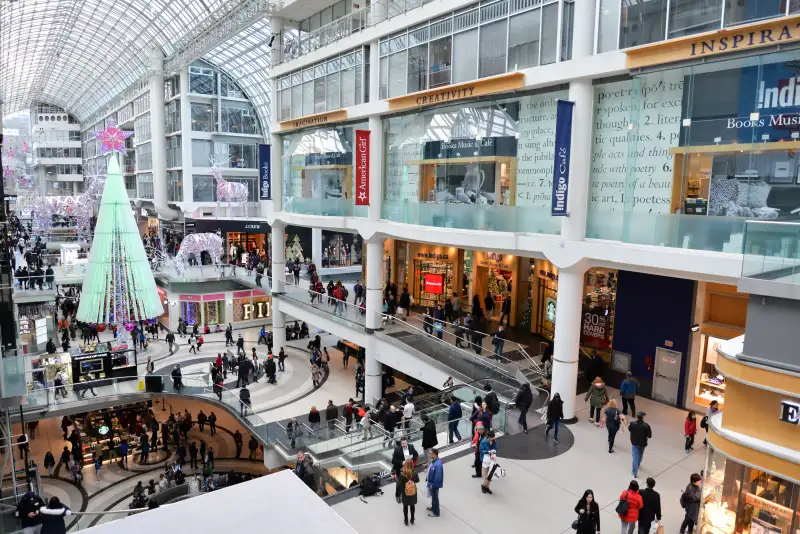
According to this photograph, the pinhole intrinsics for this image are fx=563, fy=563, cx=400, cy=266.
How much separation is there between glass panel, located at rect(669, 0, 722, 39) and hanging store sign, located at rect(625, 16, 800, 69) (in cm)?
33

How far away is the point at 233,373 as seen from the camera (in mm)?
28047

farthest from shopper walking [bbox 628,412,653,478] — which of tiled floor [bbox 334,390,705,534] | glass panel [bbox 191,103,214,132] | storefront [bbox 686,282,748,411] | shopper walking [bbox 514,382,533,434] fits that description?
glass panel [bbox 191,103,214,132]

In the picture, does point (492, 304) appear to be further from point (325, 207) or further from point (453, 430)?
point (453, 430)

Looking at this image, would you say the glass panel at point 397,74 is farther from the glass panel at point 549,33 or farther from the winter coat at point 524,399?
the winter coat at point 524,399

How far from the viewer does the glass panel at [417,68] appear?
1887cm

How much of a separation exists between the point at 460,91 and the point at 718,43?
7460 mm

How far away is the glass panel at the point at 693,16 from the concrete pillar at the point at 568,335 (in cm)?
587

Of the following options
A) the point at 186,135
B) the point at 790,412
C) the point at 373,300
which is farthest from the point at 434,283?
the point at 186,135

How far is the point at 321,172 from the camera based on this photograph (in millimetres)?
25953

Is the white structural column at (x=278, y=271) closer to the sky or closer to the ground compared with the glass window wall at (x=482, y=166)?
closer to the ground

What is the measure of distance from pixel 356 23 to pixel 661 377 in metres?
17.7

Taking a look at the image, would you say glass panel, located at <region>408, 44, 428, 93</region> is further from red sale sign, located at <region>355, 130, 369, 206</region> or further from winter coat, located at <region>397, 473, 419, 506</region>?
winter coat, located at <region>397, 473, 419, 506</region>

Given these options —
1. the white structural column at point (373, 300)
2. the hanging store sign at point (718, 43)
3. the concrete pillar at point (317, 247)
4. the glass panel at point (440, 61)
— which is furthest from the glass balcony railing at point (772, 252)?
the concrete pillar at point (317, 247)

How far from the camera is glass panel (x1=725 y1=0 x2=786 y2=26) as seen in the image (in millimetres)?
10422
